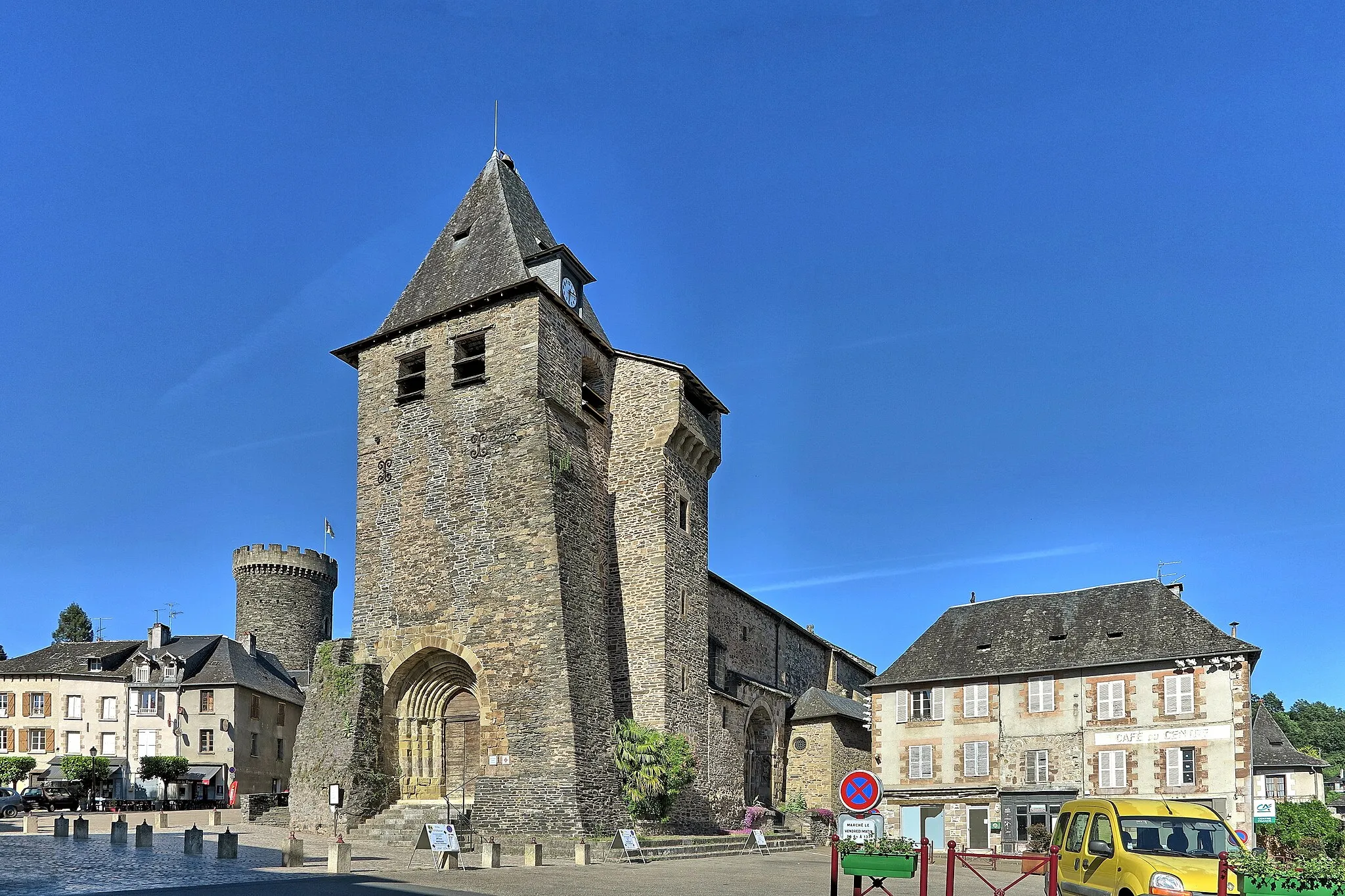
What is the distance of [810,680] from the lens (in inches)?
1832

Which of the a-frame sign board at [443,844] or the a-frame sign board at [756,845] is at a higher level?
the a-frame sign board at [443,844]

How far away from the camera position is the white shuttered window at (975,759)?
101 feet

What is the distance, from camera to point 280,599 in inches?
2110

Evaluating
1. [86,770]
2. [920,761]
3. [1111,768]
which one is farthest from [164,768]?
[1111,768]

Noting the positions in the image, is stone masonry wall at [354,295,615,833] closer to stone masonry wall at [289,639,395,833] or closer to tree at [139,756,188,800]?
stone masonry wall at [289,639,395,833]

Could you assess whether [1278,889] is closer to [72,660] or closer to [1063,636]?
[1063,636]

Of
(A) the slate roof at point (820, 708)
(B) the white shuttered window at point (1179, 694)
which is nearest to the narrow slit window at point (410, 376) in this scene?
(A) the slate roof at point (820, 708)

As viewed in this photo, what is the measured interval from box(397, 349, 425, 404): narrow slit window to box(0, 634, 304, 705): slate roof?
2184 cm

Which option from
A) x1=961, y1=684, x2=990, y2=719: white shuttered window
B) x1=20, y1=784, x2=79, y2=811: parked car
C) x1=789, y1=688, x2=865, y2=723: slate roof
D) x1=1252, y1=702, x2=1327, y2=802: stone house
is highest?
x1=961, y1=684, x2=990, y2=719: white shuttered window

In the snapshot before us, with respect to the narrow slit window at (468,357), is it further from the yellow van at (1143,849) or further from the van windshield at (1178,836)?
the van windshield at (1178,836)

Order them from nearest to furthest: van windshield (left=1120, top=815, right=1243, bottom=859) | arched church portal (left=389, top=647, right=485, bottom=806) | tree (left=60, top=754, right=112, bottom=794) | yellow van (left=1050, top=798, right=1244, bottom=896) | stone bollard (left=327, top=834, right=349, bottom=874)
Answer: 1. yellow van (left=1050, top=798, right=1244, bottom=896)
2. van windshield (left=1120, top=815, right=1243, bottom=859)
3. stone bollard (left=327, top=834, right=349, bottom=874)
4. arched church portal (left=389, top=647, right=485, bottom=806)
5. tree (left=60, top=754, right=112, bottom=794)

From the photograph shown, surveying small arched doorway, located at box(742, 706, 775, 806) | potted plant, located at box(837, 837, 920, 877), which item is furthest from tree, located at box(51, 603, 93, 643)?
potted plant, located at box(837, 837, 920, 877)

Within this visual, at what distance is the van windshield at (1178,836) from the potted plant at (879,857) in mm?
2100

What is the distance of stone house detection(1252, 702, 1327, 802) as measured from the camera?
1836 inches
